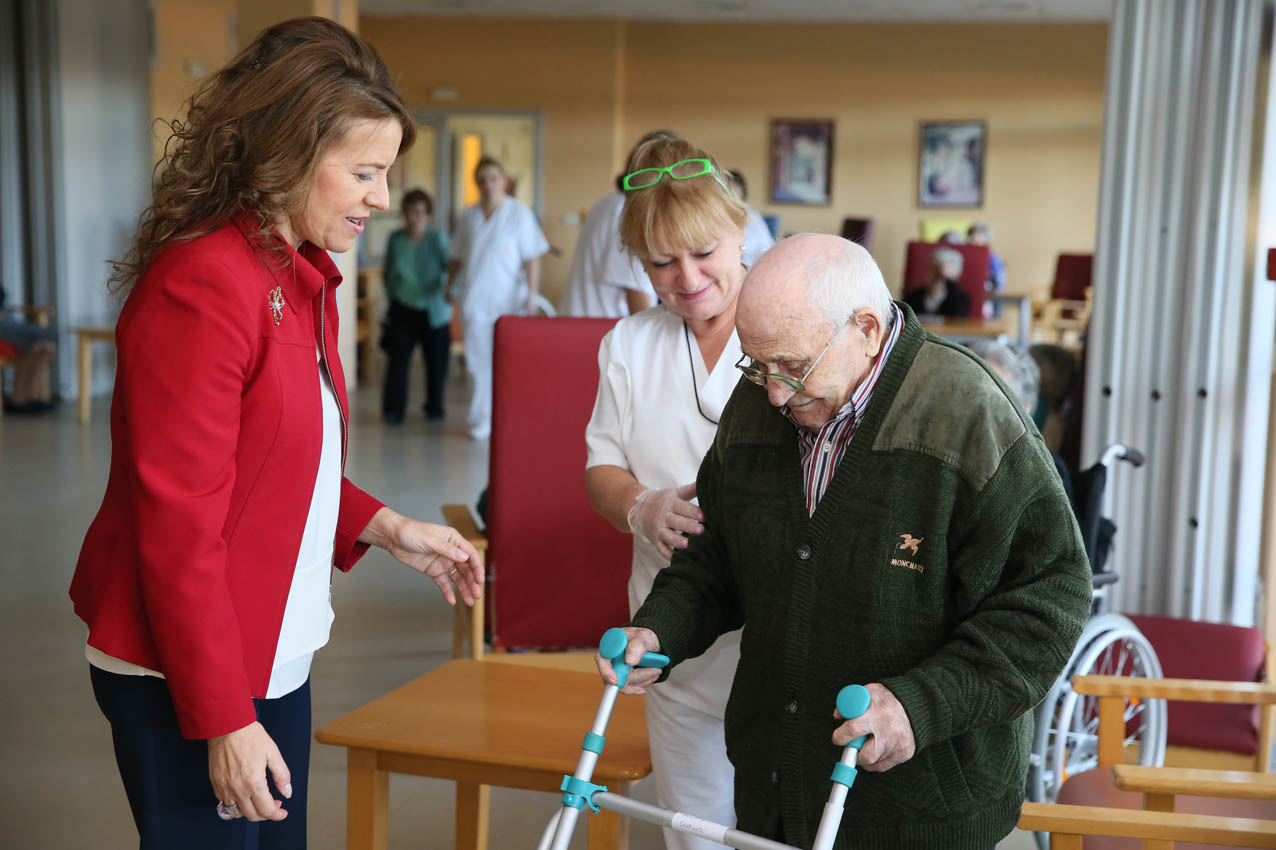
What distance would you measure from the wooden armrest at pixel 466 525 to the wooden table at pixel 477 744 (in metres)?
0.66

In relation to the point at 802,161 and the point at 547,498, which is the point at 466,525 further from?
the point at 802,161

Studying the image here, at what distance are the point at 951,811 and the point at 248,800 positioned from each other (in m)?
0.80

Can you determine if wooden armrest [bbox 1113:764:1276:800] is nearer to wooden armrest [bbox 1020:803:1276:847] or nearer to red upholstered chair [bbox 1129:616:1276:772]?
wooden armrest [bbox 1020:803:1276:847]

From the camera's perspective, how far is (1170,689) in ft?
6.81

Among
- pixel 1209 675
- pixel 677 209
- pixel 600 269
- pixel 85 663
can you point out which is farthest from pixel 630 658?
pixel 600 269

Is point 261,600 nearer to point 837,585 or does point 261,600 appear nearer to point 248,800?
point 248,800

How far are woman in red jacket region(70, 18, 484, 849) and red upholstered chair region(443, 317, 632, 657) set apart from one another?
1461mm

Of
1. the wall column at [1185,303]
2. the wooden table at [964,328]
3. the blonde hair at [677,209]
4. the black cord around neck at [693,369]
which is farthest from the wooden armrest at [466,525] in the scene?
the wooden table at [964,328]

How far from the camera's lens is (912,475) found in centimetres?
139

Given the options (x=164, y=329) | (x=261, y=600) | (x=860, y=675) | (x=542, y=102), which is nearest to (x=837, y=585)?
(x=860, y=675)

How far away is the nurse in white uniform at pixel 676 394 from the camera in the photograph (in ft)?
6.06

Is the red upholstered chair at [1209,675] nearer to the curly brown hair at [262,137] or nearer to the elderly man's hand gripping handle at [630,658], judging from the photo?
the elderly man's hand gripping handle at [630,658]

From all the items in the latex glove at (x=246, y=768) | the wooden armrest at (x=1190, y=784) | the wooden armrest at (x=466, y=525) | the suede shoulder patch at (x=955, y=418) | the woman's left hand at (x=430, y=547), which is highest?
the suede shoulder patch at (x=955, y=418)

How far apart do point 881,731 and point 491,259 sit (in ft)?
21.8
